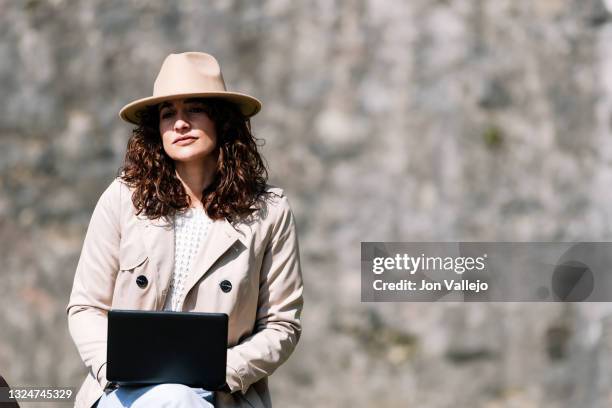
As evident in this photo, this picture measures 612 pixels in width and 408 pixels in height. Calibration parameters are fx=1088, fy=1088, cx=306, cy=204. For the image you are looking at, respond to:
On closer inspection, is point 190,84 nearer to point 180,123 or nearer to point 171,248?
point 180,123

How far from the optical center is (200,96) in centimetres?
278

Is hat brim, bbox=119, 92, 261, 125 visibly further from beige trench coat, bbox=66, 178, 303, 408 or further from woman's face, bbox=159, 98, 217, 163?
beige trench coat, bbox=66, 178, 303, 408

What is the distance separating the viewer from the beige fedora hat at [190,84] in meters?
2.77

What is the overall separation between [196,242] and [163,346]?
0.38m

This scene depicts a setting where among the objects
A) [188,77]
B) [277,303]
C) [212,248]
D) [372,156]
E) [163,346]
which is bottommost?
[163,346]

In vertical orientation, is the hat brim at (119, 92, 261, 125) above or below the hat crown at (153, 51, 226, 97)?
below

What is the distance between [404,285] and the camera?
4.58 m

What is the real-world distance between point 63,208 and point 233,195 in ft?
7.01

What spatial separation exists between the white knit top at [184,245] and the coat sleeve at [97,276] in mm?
149

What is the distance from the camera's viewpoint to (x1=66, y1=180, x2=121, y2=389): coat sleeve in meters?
2.68

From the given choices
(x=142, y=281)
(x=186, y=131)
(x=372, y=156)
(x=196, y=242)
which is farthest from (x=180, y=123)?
(x=372, y=156)

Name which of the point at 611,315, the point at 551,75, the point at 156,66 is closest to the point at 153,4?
the point at 156,66

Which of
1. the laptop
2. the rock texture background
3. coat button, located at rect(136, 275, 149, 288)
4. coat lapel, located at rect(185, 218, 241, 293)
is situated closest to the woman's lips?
coat lapel, located at rect(185, 218, 241, 293)

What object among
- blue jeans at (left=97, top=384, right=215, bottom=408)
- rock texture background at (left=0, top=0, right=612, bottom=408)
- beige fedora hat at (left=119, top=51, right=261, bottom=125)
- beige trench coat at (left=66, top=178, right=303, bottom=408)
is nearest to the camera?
blue jeans at (left=97, top=384, right=215, bottom=408)
